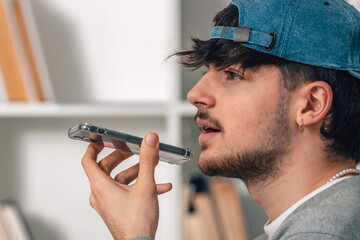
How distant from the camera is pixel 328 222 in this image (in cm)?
73

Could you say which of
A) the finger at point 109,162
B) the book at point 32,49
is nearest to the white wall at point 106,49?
the book at point 32,49

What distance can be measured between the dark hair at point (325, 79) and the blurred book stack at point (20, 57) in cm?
80

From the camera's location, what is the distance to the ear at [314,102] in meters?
0.94

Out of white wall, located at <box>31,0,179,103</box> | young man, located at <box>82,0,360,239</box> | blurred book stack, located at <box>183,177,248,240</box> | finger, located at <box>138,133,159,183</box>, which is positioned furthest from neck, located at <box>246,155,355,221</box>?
white wall, located at <box>31,0,179,103</box>

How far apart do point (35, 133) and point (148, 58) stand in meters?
0.51

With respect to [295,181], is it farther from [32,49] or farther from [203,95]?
[32,49]

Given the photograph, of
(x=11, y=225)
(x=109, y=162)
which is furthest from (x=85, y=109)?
(x=109, y=162)

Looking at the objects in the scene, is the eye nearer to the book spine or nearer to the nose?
the nose

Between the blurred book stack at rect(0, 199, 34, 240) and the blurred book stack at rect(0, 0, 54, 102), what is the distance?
369mm

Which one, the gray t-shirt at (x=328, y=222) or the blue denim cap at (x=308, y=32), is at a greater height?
the blue denim cap at (x=308, y=32)

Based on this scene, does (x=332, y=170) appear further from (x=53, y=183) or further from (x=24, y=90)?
(x=53, y=183)

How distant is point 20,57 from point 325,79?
1027mm

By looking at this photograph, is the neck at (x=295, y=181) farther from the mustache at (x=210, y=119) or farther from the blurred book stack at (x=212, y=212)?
the blurred book stack at (x=212, y=212)

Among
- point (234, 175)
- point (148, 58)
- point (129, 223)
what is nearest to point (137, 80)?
point (148, 58)
